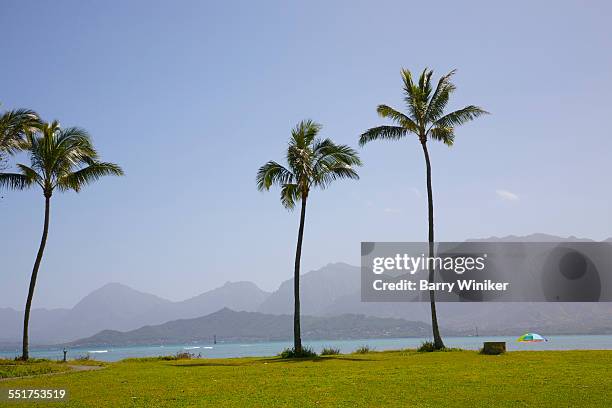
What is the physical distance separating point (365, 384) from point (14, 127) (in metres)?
25.7

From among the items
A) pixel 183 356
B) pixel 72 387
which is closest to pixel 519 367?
pixel 72 387

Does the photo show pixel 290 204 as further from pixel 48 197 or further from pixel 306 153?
pixel 48 197

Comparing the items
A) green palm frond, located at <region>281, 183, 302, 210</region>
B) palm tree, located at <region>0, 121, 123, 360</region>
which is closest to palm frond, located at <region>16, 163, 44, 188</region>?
palm tree, located at <region>0, 121, 123, 360</region>

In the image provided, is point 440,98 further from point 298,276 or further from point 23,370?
point 23,370

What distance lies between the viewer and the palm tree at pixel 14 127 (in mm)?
33562

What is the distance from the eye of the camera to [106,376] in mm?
23734

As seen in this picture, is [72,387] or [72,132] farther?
[72,132]

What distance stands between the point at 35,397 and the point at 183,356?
21520 millimetres

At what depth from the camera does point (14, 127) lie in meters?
33.8

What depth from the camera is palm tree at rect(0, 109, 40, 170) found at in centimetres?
3356

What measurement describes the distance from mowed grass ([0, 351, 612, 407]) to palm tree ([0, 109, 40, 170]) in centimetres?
1535

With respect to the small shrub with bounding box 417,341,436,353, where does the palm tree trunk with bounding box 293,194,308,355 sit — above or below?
→ above

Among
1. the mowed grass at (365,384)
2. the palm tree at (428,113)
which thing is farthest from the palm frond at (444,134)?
the mowed grass at (365,384)

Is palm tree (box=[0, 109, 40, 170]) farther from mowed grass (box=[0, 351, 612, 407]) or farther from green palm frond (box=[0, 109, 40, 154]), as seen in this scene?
mowed grass (box=[0, 351, 612, 407])
